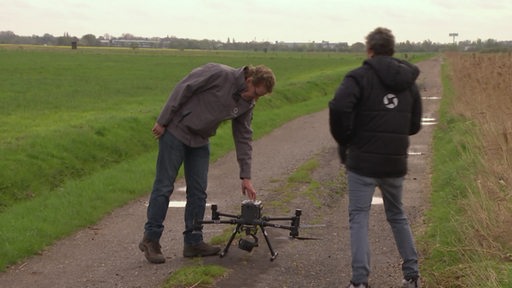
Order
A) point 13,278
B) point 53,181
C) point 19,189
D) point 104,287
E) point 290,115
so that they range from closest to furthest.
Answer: point 104,287
point 13,278
point 19,189
point 53,181
point 290,115

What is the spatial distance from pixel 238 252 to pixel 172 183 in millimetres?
890

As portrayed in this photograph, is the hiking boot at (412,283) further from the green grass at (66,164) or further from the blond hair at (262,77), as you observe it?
the green grass at (66,164)

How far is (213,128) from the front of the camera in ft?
21.7

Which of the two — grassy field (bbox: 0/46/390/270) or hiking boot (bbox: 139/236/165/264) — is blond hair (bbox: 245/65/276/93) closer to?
hiking boot (bbox: 139/236/165/264)

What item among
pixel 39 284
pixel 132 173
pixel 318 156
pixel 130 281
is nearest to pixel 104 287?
pixel 130 281

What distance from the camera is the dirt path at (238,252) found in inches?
245

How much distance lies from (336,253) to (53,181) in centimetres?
552

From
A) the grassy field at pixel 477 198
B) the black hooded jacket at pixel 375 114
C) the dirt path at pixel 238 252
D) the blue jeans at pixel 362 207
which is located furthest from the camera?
the dirt path at pixel 238 252

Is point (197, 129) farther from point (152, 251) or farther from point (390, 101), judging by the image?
point (390, 101)

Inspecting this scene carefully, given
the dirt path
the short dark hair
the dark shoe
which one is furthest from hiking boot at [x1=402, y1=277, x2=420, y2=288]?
the dark shoe

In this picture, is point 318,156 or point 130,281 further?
point 318,156

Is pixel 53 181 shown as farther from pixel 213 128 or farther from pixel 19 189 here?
pixel 213 128

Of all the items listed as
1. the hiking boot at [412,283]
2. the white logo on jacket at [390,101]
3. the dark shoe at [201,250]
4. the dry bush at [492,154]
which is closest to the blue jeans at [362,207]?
the hiking boot at [412,283]

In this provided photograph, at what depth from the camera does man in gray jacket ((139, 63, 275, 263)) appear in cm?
645
